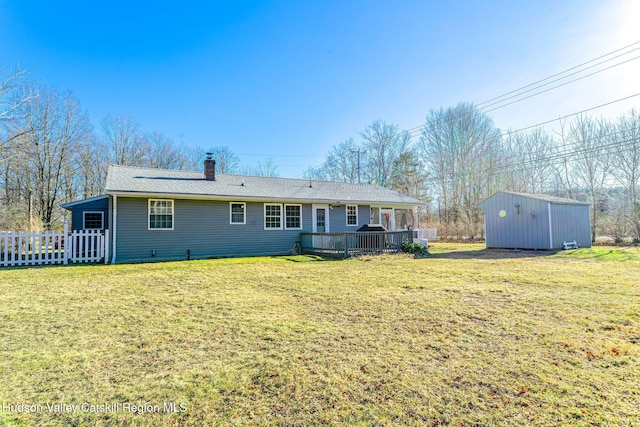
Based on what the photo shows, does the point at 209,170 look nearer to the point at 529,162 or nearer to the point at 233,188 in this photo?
the point at 233,188

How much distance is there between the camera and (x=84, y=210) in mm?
15078

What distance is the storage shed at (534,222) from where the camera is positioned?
15.0m

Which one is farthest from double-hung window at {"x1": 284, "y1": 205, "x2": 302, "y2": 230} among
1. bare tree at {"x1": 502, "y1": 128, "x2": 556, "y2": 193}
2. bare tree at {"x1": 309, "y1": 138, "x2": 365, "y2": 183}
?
bare tree at {"x1": 502, "y1": 128, "x2": 556, "y2": 193}

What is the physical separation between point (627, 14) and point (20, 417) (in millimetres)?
18520

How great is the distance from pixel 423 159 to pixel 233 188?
2292cm

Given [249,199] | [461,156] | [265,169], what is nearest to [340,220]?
[249,199]

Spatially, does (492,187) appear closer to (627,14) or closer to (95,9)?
(627,14)

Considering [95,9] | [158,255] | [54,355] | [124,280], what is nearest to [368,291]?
[54,355]

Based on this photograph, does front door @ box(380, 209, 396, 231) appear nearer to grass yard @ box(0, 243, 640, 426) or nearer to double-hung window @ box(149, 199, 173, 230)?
double-hung window @ box(149, 199, 173, 230)

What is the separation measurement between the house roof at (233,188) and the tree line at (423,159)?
6744 mm

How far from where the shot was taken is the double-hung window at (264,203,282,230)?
14.5m

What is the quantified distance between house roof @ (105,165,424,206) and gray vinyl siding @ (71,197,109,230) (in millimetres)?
2435

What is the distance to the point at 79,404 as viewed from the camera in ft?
7.48

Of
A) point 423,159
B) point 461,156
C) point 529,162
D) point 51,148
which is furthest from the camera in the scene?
point 423,159
